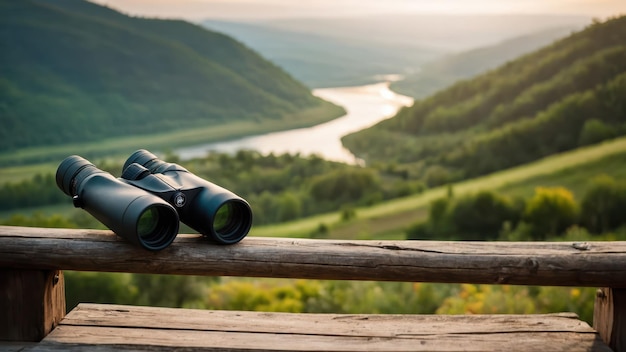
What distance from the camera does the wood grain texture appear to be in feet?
6.55

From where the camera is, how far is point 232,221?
2.05m

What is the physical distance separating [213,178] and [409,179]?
495 inches

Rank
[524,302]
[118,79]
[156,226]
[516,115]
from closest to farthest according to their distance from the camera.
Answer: [156,226], [524,302], [516,115], [118,79]

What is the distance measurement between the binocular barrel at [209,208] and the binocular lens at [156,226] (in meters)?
0.10

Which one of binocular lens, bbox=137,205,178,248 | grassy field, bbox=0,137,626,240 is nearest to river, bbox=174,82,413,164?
grassy field, bbox=0,137,626,240

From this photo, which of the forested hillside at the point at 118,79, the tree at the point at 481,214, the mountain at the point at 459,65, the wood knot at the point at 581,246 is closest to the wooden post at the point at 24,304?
the wood knot at the point at 581,246

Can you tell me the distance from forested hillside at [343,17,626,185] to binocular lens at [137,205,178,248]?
108 feet

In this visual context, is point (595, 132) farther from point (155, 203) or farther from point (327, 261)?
point (155, 203)

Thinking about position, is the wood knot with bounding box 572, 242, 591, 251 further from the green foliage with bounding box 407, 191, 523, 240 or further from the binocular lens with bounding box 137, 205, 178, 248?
the green foliage with bounding box 407, 191, 523, 240

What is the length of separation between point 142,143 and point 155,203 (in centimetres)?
3987

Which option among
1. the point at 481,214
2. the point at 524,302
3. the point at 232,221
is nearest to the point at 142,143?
the point at 481,214

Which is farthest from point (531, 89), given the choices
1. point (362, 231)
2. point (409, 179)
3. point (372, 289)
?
point (372, 289)

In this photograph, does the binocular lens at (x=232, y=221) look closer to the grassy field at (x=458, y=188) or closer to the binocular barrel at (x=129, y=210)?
the binocular barrel at (x=129, y=210)

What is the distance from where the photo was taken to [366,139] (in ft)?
135
